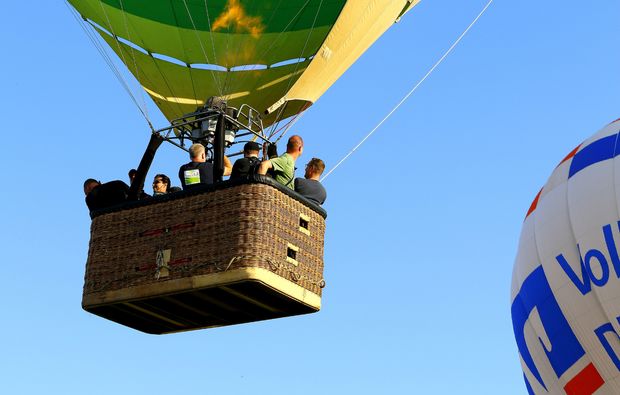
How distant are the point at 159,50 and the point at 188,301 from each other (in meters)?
2.48

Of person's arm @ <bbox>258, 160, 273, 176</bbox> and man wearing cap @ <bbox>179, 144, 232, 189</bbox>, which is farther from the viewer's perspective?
man wearing cap @ <bbox>179, 144, 232, 189</bbox>

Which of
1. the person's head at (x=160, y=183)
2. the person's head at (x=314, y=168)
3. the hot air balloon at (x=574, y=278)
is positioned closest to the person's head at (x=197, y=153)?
the person's head at (x=160, y=183)

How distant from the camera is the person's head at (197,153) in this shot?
26.2 feet

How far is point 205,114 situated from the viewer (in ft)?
29.0

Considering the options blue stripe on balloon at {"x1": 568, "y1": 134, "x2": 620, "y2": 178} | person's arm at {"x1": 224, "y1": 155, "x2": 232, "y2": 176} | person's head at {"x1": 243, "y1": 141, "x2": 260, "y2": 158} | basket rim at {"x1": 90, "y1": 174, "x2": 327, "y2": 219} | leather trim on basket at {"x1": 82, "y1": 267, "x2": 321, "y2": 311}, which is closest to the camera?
leather trim on basket at {"x1": 82, "y1": 267, "x2": 321, "y2": 311}

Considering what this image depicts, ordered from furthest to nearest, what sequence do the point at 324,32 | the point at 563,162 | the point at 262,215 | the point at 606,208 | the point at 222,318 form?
the point at 563,162, the point at 606,208, the point at 324,32, the point at 222,318, the point at 262,215

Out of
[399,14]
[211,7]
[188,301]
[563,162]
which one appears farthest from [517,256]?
[188,301]

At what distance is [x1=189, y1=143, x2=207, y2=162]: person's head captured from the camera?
7.99 metres

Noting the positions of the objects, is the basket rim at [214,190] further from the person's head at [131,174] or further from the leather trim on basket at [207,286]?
the leather trim on basket at [207,286]

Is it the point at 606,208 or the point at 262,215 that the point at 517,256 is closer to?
the point at 606,208

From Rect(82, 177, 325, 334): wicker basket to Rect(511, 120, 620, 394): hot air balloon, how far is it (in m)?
4.16

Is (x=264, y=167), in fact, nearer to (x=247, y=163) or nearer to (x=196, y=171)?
(x=247, y=163)

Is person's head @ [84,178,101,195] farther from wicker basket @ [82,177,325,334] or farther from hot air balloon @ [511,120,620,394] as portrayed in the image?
hot air balloon @ [511,120,620,394]

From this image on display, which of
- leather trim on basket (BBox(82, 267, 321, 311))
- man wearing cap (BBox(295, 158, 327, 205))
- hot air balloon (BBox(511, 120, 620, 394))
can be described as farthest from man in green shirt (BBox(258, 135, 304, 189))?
hot air balloon (BBox(511, 120, 620, 394))
